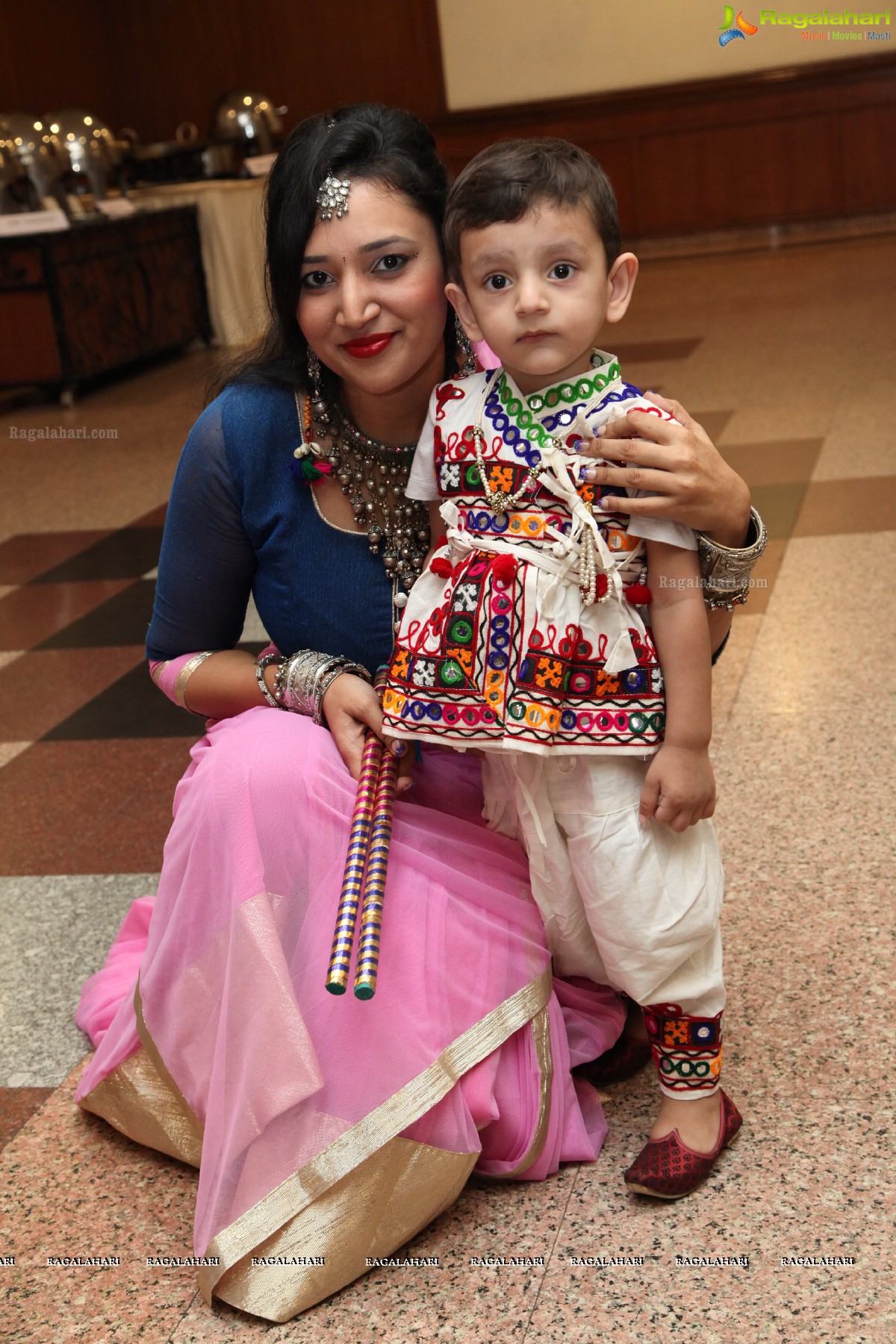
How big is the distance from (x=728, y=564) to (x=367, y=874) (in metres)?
0.43

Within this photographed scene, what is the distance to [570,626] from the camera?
1141 mm

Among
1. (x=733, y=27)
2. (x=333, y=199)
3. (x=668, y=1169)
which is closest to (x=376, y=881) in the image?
(x=668, y=1169)

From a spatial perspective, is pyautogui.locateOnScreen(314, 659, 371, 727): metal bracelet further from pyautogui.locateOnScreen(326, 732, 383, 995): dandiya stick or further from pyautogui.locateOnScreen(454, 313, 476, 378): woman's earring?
pyautogui.locateOnScreen(454, 313, 476, 378): woman's earring

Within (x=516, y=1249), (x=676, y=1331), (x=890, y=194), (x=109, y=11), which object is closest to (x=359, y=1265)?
(x=516, y=1249)

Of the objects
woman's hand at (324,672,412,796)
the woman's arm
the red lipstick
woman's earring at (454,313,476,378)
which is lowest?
woman's hand at (324,672,412,796)

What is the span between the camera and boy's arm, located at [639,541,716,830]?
1.15 m

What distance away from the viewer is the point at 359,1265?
→ 46.4 inches

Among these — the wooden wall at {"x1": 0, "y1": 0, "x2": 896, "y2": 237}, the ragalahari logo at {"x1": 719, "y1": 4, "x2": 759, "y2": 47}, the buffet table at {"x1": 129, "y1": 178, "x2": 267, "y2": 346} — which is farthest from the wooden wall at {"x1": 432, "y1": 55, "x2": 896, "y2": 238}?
the buffet table at {"x1": 129, "y1": 178, "x2": 267, "y2": 346}

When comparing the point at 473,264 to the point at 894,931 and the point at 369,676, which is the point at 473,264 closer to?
the point at 369,676

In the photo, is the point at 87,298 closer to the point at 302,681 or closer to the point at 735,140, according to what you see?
the point at 735,140

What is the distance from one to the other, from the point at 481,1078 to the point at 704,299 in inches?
246

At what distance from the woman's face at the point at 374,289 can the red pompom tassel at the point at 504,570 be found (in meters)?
0.27

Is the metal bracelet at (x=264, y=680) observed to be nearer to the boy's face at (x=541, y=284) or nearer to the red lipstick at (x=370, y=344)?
the red lipstick at (x=370, y=344)

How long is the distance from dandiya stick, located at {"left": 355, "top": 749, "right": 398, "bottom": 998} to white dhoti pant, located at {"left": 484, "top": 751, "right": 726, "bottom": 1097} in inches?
4.4
